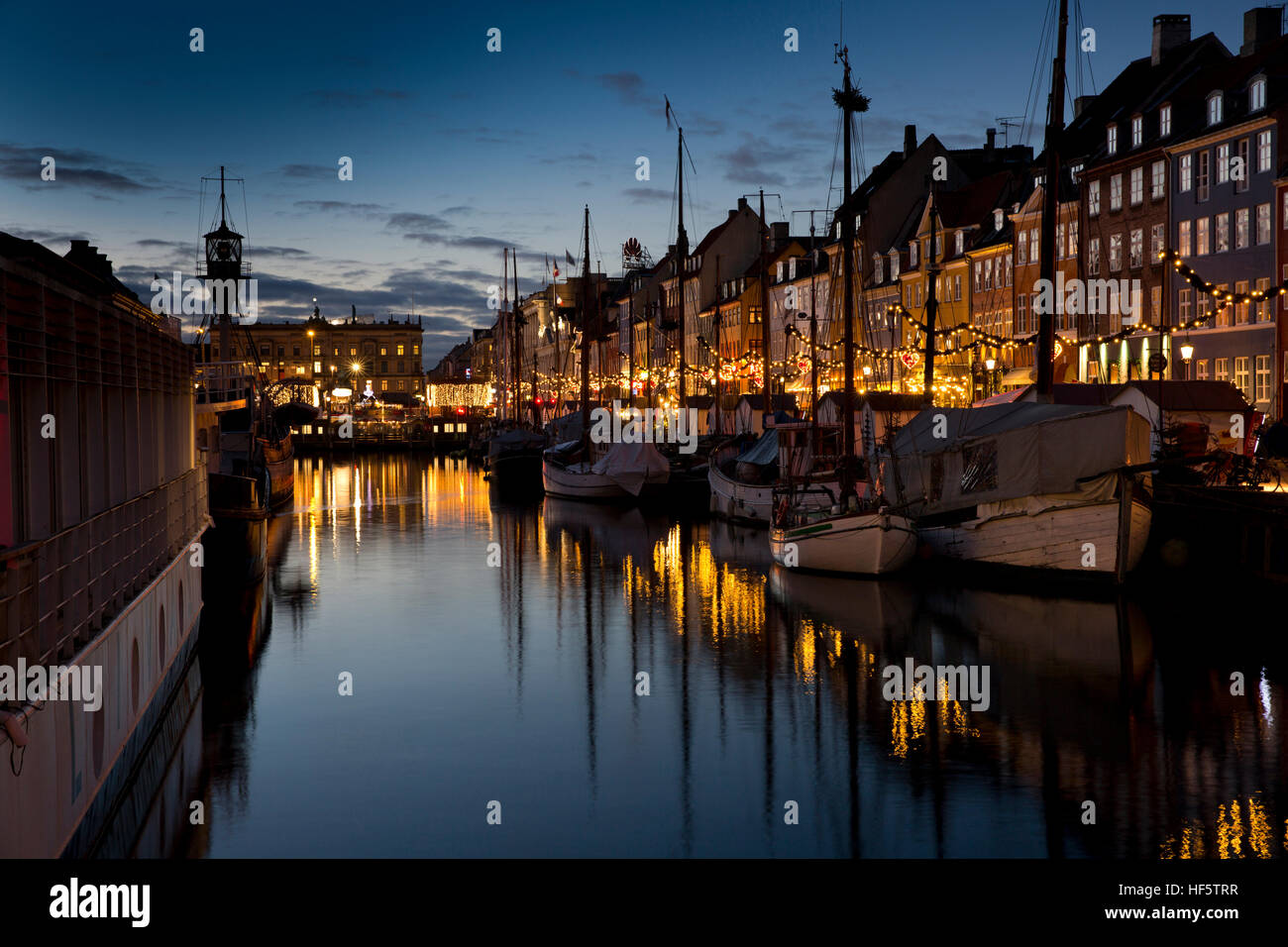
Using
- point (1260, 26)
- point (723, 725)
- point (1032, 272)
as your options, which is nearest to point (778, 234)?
point (1032, 272)

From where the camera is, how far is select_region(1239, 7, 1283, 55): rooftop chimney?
195 feet

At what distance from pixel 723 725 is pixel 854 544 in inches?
614

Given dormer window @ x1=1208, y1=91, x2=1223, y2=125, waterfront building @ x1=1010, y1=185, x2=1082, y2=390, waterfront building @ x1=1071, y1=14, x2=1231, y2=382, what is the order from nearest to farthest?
dormer window @ x1=1208, y1=91, x2=1223, y2=125 < waterfront building @ x1=1071, y1=14, x2=1231, y2=382 < waterfront building @ x1=1010, y1=185, x2=1082, y2=390

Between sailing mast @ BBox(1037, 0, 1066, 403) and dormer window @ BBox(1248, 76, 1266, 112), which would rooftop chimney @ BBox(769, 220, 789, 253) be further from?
sailing mast @ BBox(1037, 0, 1066, 403)

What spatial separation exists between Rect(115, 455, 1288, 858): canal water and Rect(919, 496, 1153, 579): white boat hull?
135cm

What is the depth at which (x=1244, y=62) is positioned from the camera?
58938 mm

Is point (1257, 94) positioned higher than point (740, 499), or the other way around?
point (1257, 94)

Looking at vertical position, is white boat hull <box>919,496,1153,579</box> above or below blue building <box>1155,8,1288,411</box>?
below

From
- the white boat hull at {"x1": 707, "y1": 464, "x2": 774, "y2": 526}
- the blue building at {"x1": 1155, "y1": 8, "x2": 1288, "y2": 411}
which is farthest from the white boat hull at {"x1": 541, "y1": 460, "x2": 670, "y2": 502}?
the blue building at {"x1": 1155, "y1": 8, "x2": 1288, "y2": 411}

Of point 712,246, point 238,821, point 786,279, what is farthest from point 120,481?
point 712,246

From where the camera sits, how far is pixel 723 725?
2030 centimetres

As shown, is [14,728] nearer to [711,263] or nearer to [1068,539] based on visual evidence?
[1068,539]
